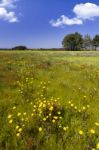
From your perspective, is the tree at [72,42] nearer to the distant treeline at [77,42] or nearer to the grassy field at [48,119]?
the distant treeline at [77,42]

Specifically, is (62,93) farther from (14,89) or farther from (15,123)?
(15,123)

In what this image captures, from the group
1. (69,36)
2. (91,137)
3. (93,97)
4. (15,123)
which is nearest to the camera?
(91,137)

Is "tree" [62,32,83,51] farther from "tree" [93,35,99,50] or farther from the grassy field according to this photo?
the grassy field

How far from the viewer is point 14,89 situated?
9.79 metres

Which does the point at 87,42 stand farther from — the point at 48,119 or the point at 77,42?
the point at 48,119

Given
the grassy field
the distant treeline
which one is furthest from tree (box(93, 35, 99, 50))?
the grassy field

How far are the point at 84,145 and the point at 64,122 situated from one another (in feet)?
4.20

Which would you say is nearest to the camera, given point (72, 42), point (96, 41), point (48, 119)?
→ point (48, 119)

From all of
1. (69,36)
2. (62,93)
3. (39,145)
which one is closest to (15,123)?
(39,145)

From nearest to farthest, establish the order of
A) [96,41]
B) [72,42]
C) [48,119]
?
[48,119]
[72,42]
[96,41]

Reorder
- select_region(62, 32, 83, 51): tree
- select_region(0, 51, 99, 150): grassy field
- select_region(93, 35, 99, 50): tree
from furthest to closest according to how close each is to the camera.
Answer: select_region(93, 35, 99, 50): tree < select_region(62, 32, 83, 51): tree < select_region(0, 51, 99, 150): grassy field

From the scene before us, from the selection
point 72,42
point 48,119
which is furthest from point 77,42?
point 48,119

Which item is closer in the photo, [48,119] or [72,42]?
[48,119]

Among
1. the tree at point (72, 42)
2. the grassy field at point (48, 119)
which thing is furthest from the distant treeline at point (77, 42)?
the grassy field at point (48, 119)
